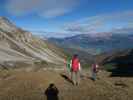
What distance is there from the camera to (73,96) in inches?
1098

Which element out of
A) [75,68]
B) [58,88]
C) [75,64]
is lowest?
[58,88]

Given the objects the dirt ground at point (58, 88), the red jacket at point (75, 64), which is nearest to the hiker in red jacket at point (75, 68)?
the red jacket at point (75, 64)

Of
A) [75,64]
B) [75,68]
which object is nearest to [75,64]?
[75,64]

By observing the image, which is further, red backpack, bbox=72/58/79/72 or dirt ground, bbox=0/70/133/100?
red backpack, bbox=72/58/79/72

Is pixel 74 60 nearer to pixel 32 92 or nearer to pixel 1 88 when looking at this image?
pixel 32 92

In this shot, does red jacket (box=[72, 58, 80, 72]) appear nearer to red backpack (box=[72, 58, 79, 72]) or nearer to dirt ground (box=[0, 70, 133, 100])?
red backpack (box=[72, 58, 79, 72])

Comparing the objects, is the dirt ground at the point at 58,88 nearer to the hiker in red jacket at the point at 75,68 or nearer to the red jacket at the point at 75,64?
the hiker in red jacket at the point at 75,68

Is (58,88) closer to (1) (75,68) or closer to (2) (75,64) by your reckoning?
(1) (75,68)

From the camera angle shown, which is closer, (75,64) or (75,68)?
(75,64)

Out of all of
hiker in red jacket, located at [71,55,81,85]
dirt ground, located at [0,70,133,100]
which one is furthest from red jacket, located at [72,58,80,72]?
dirt ground, located at [0,70,133,100]

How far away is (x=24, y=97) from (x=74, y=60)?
696 centimetres

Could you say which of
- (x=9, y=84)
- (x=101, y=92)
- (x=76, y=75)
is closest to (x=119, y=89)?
(x=101, y=92)

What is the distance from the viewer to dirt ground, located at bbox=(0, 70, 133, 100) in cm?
2786

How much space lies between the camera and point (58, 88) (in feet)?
99.6
